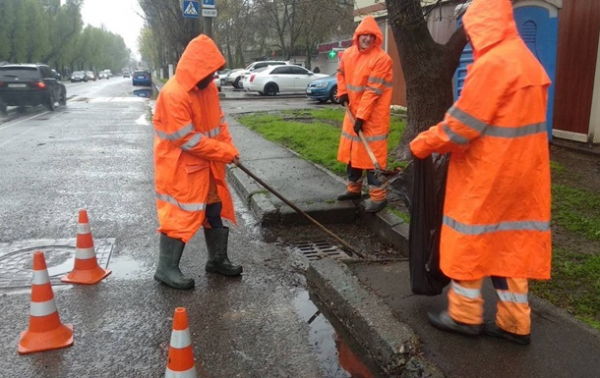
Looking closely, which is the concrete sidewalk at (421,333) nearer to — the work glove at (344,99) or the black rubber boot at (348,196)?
the black rubber boot at (348,196)

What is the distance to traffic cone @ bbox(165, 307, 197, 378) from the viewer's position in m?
2.48

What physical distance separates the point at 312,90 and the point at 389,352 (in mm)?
18821

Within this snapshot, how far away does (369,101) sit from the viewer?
5.20 meters

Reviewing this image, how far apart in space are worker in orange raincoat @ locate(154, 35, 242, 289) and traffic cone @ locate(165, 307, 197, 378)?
4.60ft

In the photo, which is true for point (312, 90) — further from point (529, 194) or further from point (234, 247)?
point (529, 194)

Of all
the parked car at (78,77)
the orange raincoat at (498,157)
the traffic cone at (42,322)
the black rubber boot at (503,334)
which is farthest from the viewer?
the parked car at (78,77)

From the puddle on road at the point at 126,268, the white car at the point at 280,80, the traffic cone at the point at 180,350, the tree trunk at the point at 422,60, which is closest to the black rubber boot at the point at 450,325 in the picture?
the traffic cone at the point at 180,350

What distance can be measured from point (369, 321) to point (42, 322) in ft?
6.48

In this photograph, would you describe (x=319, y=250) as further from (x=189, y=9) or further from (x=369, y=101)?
(x=189, y=9)

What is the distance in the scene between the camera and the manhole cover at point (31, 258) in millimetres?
4223

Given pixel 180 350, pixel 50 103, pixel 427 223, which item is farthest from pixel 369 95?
pixel 50 103

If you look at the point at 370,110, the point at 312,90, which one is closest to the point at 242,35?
the point at 312,90

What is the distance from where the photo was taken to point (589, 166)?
7.36 meters

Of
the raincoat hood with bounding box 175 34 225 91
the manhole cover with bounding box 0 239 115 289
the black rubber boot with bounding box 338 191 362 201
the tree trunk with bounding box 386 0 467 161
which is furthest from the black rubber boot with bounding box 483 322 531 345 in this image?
the tree trunk with bounding box 386 0 467 161
